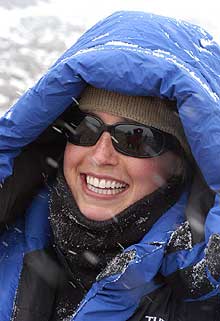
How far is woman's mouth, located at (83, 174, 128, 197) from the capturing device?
2072mm

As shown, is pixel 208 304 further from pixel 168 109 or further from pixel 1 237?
pixel 1 237

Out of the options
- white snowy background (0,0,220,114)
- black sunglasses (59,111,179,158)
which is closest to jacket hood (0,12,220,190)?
black sunglasses (59,111,179,158)

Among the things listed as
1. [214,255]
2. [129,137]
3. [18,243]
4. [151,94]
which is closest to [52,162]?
[18,243]

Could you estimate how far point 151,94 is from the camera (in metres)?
1.96

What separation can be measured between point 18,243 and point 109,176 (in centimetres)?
49

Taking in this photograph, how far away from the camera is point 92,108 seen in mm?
2090

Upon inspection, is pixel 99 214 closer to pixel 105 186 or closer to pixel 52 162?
pixel 105 186

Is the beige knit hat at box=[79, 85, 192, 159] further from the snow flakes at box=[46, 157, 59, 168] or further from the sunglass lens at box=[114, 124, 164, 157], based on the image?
the snow flakes at box=[46, 157, 59, 168]

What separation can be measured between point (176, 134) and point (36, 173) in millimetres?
599

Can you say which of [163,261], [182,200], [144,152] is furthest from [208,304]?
[144,152]

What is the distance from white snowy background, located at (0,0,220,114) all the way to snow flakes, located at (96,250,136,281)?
365cm

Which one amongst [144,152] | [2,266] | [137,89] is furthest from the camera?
[2,266]

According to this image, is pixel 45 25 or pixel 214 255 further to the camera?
pixel 45 25

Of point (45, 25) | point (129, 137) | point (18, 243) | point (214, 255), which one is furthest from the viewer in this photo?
point (45, 25)
